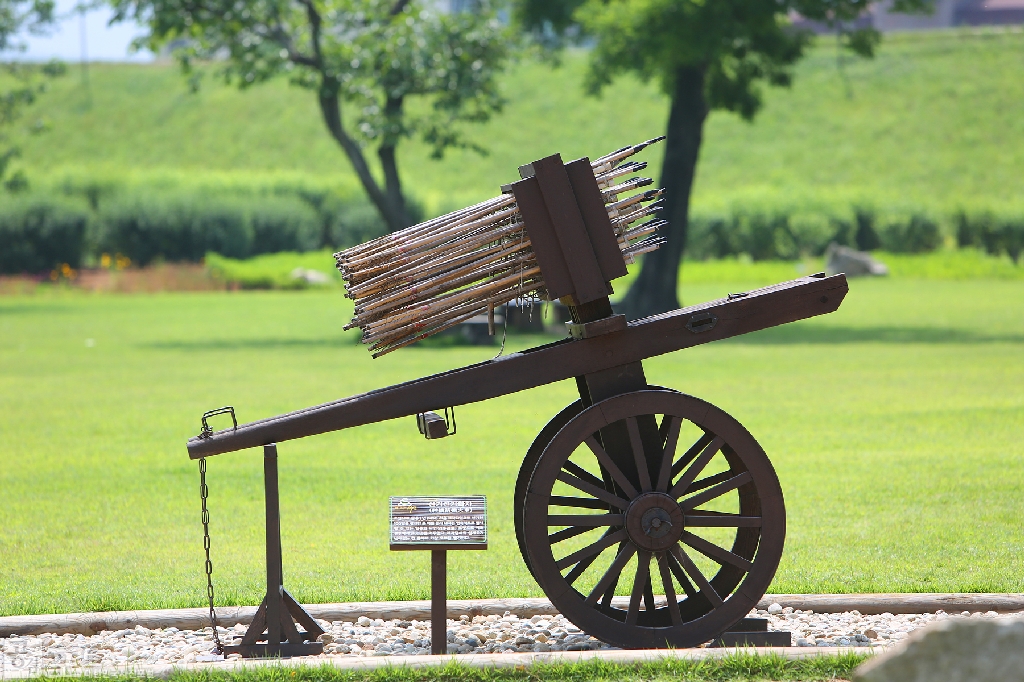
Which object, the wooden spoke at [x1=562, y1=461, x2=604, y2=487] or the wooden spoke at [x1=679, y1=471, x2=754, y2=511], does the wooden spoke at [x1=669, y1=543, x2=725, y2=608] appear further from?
the wooden spoke at [x1=562, y1=461, x2=604, y2=487]

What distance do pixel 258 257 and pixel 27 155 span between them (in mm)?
30626

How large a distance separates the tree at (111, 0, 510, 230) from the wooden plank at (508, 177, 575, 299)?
2041 centimetres

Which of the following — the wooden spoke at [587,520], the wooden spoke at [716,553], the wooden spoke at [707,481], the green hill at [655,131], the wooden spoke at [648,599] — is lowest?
the wooden spoke at [648,599]

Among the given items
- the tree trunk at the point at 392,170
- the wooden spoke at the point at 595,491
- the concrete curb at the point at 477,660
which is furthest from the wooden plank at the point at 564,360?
the tree trunk at the point at 392,170

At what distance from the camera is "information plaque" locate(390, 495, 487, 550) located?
5.86 metres

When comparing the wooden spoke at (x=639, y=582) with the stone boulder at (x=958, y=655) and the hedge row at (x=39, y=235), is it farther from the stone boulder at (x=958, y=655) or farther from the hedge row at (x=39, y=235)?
the hedge row at (x=39, y=235)

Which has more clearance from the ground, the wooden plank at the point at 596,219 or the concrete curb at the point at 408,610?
the wooden plank at the point at 596,219

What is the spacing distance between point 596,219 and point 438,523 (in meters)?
1.57

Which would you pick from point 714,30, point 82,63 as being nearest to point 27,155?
point 82,63

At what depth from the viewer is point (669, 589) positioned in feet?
18.6

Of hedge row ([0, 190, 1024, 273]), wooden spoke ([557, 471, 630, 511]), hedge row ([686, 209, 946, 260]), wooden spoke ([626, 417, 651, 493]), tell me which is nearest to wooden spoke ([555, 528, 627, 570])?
wooden spoke ([557, 471, 630, 511])

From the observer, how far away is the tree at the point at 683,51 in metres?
24.9

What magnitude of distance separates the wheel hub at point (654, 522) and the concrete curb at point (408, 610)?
114cm

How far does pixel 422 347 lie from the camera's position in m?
25.2
